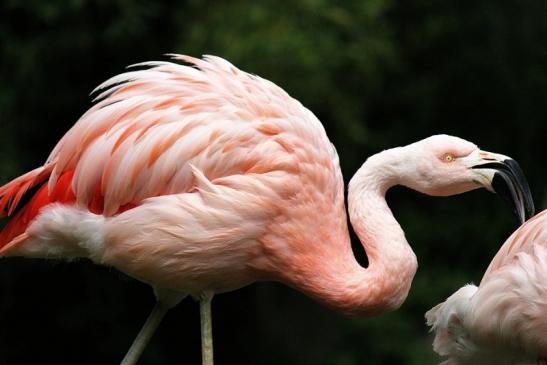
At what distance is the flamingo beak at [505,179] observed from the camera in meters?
3.79

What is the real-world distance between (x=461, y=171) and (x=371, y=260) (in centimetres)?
46

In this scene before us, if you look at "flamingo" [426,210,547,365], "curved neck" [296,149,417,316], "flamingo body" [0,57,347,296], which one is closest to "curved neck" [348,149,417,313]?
"curved neck" [296,149,417,316]

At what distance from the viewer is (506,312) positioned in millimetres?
3770

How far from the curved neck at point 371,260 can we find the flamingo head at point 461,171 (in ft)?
0.28

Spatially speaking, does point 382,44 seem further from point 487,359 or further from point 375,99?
point 487,359

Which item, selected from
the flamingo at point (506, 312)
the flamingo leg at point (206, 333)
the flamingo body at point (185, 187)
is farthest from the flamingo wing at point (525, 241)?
the flamingo leg at point (206, 333)

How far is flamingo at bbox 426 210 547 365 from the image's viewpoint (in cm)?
372

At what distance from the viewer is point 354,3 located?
7.18m

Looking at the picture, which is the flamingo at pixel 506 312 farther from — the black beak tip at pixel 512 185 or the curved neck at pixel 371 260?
the curved neck at pixel 371 260

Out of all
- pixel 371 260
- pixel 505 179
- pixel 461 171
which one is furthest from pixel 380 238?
pixel 505 179

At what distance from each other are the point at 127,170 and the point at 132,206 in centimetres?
14

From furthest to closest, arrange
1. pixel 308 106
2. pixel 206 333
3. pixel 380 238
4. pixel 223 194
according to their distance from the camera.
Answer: pixel 308 106, pixel 206 333, pixel 380 238, pixel 223 194

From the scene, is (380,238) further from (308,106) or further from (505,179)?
(308,106)

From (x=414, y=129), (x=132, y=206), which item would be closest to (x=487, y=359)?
(x=132, y=206)
